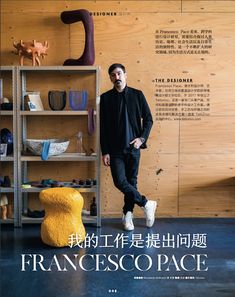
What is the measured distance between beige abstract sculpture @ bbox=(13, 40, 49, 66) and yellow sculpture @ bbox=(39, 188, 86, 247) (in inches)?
53.5

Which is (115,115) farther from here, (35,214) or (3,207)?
(3,207)

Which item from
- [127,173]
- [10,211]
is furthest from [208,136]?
→ [10,211]

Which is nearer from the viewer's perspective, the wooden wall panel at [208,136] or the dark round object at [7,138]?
the dark round object at [7,138]

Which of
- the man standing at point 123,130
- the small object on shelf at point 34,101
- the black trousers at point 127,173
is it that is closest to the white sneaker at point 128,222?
the man standing at point 123,130

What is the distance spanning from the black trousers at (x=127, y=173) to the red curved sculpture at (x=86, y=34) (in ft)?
3.13

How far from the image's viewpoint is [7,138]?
3.76 meters

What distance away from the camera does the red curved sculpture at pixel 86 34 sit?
3.68m

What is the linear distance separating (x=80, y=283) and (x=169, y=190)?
1749 mm

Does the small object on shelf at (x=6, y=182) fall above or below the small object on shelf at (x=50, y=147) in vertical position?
below

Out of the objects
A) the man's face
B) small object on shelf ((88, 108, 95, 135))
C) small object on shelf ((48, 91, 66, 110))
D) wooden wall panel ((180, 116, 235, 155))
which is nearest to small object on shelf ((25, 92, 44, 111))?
small object on shelf ((48, 91, 66, 110))

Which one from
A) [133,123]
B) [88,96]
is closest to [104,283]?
[133,123]

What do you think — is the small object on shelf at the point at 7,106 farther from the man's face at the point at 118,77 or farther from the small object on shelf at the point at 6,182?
the man's face at the point at 118,77

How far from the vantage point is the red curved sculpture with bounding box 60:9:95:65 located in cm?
368

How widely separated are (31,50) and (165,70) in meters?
1.34
